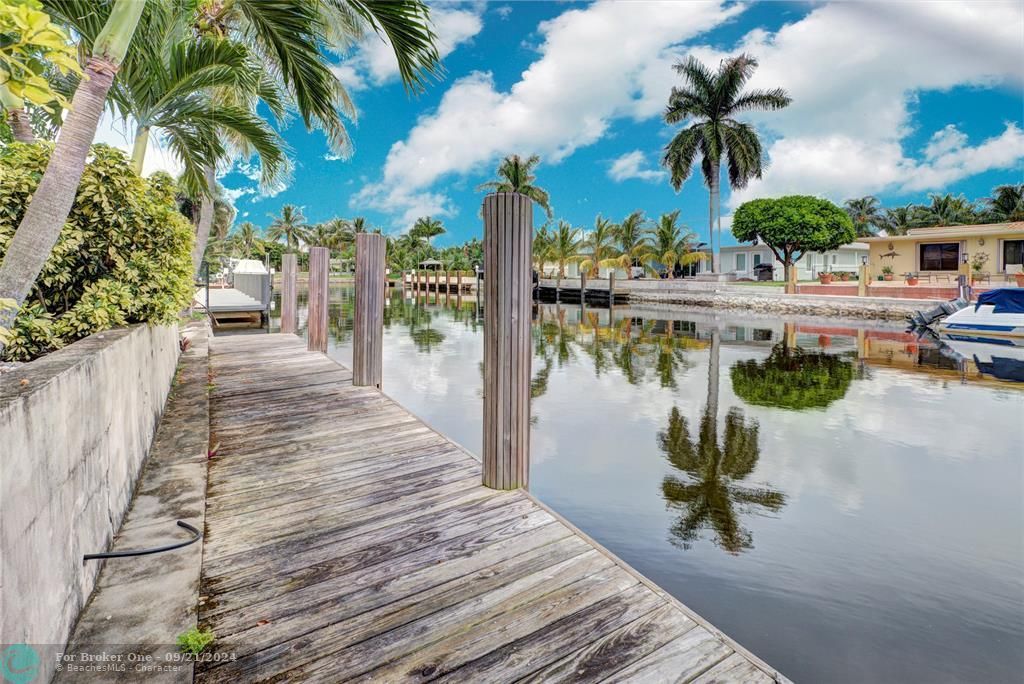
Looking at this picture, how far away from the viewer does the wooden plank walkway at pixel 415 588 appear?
1.91 metres

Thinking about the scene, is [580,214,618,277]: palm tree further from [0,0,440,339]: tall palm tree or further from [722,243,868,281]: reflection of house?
[0,0,440,339]: tall palm tree

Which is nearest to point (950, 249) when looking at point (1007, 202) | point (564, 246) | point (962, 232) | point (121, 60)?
point (962, 232)

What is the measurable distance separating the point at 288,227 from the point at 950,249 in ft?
211

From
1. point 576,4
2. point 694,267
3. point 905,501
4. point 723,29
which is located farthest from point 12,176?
point 723,29

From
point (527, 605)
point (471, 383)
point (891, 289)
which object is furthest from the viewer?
point (891, 289)

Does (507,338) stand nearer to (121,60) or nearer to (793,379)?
(121,60)

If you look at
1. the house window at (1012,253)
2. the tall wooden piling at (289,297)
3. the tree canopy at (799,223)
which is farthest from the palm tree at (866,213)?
the tall wooden piling at (289,297)

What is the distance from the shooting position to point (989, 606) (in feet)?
11.2

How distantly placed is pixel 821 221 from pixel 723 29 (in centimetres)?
9150

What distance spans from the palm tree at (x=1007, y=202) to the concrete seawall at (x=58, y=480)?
186 ft

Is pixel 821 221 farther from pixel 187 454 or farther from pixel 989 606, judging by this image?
pixel 187 454

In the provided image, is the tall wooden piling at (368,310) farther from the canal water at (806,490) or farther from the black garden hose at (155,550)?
the black garden hose at (155,550)

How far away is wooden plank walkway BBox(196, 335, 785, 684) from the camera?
191 cm

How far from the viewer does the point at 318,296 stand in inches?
357
